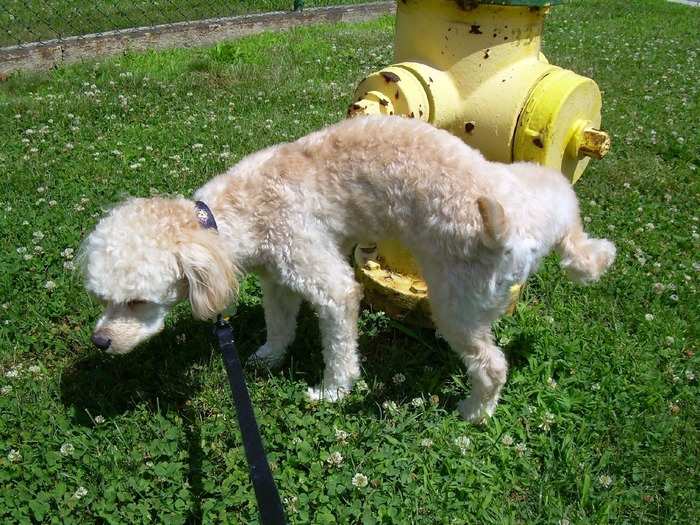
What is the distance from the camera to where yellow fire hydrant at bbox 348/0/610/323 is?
11.9ft

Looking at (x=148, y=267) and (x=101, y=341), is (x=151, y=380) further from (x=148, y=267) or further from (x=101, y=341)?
(x=148, y=267)

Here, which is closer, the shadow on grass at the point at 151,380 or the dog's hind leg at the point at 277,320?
the shadow on grass at the point at 151,380

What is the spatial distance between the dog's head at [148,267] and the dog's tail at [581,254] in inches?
67.4

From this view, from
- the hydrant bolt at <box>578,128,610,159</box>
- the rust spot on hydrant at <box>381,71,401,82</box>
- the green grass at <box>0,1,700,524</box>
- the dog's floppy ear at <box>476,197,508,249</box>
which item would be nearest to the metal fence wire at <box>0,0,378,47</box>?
the green grass at <box>0,1,700,524</box>

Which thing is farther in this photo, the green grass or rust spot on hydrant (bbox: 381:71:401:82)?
rust spot on hydrant (bbox: 381:71:401:82)

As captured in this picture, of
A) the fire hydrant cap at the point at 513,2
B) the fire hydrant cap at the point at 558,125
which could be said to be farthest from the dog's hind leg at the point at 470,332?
the fire hydrant cap at the point at 513,2

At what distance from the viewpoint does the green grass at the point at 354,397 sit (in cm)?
279

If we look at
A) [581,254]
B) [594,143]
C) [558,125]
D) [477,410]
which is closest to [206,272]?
[477,410]

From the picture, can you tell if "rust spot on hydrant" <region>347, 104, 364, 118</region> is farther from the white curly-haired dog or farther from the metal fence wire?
the metal fence wire

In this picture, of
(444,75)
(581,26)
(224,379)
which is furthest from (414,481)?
(581,26)

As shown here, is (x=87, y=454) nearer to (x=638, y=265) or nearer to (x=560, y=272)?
(x=560, y=272)

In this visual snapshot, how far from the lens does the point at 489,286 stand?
2795mm

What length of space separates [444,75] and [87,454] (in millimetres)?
2989

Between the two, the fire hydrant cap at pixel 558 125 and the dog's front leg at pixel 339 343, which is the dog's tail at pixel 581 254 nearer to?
the fire hydrant cap at pixel 558 125
